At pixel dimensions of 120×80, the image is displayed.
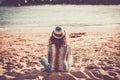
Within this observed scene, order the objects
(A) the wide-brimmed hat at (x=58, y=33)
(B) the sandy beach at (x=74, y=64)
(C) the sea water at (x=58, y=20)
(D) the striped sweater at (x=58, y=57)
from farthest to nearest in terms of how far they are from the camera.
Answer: (C) the sea water at (x=58, y=20) < (B) the sandy beach at (x=74, y=64) < (D) the striped sweater at (x=58, y=57) < (A) the wide-brimmed hat at (x=58, y=33)

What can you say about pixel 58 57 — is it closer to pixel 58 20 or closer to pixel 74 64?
pixel 74 64

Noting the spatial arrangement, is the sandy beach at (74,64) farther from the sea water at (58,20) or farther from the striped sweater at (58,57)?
the sea water at (58,20)

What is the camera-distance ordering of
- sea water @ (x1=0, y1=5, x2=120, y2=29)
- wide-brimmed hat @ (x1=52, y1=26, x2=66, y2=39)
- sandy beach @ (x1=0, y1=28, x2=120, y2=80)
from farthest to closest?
sea water @ (x1=0, y1=5, x2=120, y2=29)
sandy beach @ (x1=0, y1=28, x2=120, y2=80)
wide-brimmed hat @ (x1=52, y1=26, x2=66, y2=39)

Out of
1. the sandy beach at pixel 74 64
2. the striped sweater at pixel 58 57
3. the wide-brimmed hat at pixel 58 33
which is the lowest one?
the sandy beach at pixel 74 64

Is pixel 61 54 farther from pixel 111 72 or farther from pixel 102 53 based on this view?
pixel 102 53

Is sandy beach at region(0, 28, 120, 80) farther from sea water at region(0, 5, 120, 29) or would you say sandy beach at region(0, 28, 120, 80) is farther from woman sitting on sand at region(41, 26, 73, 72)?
sea water at region(0, 5, 120, 29)

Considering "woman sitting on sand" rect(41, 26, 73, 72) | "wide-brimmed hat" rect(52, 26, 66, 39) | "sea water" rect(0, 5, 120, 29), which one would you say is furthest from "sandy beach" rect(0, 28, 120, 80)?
"sea water" rect(0, 5, 120, 29)

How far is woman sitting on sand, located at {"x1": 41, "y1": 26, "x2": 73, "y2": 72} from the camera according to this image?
4227 mm

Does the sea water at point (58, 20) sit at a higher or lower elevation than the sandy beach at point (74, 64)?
lower

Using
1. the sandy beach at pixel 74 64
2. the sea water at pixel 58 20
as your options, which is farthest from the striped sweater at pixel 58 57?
the sea water at pixel 58 20

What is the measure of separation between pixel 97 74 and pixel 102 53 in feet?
6.69

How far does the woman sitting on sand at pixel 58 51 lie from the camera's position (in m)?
4.23

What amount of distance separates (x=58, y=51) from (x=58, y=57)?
0.15 meters

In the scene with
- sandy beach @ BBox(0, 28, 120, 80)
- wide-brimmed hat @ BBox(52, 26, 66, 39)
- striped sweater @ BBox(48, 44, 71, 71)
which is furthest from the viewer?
sandy beach @ BBox(0, 28, 120, 80)
